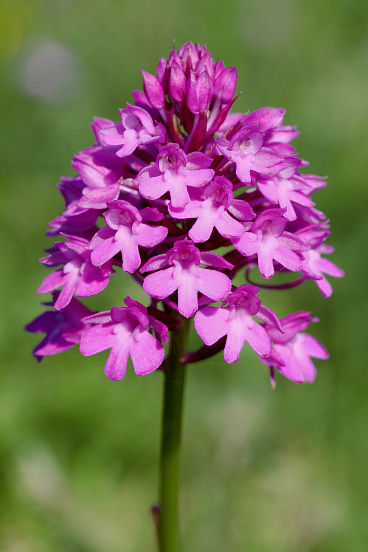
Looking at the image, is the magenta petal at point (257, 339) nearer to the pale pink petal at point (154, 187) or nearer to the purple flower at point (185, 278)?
the purple flower at point (185, 278)

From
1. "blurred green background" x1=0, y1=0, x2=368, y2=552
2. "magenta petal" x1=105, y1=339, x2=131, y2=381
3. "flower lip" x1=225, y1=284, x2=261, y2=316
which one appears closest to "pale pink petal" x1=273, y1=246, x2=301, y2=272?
"flower lip" x1=225, y1=284, x2=261, y2=316

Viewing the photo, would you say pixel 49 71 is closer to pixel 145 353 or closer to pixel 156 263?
pixel 156 263

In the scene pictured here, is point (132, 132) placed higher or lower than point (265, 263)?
higher

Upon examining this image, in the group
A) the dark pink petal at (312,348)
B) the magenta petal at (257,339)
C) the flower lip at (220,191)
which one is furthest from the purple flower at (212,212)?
the dark pink petal at (312,348)

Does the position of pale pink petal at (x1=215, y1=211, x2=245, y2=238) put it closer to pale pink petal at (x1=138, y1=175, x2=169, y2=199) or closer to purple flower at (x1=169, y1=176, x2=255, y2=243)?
purple flower at (x1=169, y1=176, x2=255, y2=243)

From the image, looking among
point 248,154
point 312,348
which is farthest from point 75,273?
point 312,348

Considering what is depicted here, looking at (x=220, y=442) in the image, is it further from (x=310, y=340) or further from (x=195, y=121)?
(x=195, y=121)

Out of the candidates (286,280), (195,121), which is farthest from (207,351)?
(286,280)
